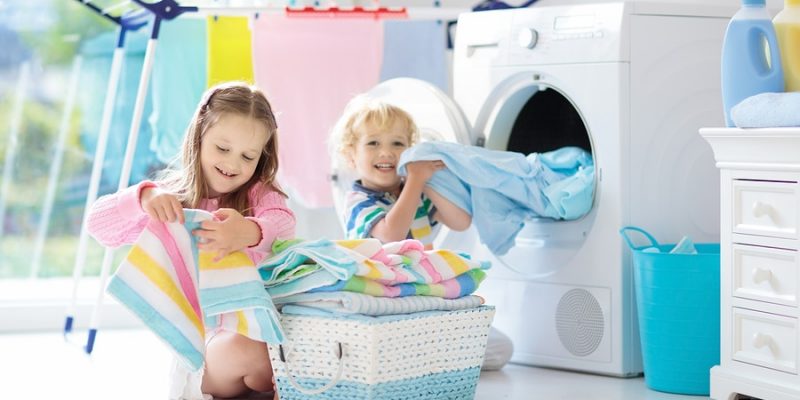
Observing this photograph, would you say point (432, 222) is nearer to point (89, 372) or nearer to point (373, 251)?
point (373, 251)

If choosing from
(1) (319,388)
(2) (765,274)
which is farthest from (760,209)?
(1) (319,388)

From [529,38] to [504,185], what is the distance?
355 millimetres

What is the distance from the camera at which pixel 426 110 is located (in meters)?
2.78

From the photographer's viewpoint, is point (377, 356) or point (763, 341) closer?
point (377, 356)

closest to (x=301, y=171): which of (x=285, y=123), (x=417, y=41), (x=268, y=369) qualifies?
(x=285, y=123)

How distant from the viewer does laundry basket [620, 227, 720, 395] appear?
2.32 metres

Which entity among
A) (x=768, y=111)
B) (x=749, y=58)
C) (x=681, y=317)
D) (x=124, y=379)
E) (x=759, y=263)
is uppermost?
(x=749, y=58)

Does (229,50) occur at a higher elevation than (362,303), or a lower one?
higher

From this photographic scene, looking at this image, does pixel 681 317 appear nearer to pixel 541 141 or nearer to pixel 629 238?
pixel 629 238

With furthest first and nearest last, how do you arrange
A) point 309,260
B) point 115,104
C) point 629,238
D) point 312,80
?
point 115,104 → point 312,80 → point 629,238 → point 309,260

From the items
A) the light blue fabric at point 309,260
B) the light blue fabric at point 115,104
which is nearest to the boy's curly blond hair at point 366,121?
the light blue fabric at point 309,260

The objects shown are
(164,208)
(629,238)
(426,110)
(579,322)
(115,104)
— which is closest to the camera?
(164,208)

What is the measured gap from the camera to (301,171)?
3.11 m

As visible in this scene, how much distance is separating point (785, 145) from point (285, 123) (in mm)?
1452
